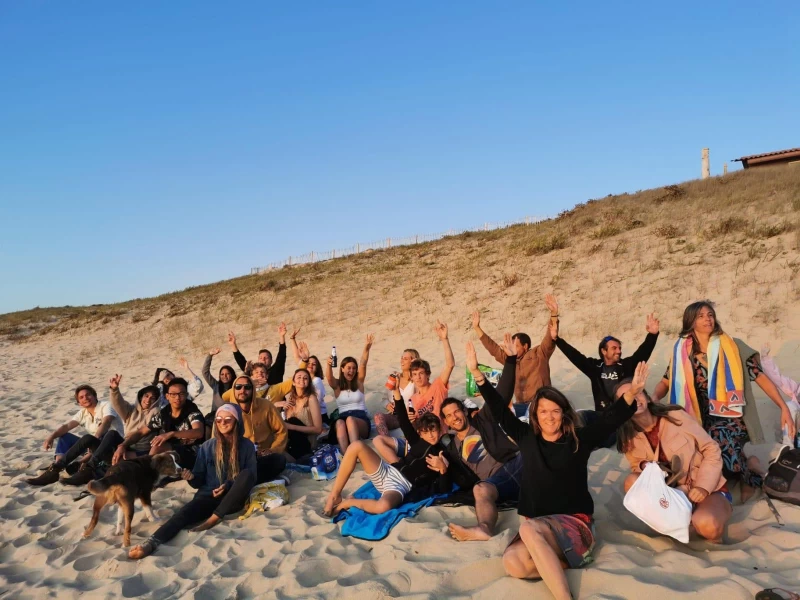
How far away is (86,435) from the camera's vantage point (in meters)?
6.48

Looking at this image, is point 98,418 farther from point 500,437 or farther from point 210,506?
point 500,437

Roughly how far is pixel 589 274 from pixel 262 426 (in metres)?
10.6

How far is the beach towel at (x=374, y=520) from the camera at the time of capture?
13.8 ft

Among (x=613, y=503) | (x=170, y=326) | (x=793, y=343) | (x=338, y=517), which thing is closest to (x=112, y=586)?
(x=338, y=517)

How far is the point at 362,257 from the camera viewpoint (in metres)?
31.1

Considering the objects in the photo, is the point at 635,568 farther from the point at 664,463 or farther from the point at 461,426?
the point at 461,426

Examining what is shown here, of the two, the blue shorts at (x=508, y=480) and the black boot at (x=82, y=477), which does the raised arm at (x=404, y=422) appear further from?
the black boot at (x=82, y=477)

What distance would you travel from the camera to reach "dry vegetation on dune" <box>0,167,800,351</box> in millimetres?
11172

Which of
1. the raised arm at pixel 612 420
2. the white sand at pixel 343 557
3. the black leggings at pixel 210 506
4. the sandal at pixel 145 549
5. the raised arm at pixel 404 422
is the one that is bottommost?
the white sand at pixel 343 557

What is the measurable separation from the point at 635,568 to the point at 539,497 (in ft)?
2.25

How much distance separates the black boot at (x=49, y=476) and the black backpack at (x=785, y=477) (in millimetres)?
7348

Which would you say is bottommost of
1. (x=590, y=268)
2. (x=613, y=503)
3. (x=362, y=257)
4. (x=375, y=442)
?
(x=613, y=503)

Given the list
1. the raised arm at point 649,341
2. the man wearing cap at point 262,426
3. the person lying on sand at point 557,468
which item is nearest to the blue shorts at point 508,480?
the person lying on sand at point 557,468

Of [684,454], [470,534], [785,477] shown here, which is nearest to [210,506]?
[470,534]
